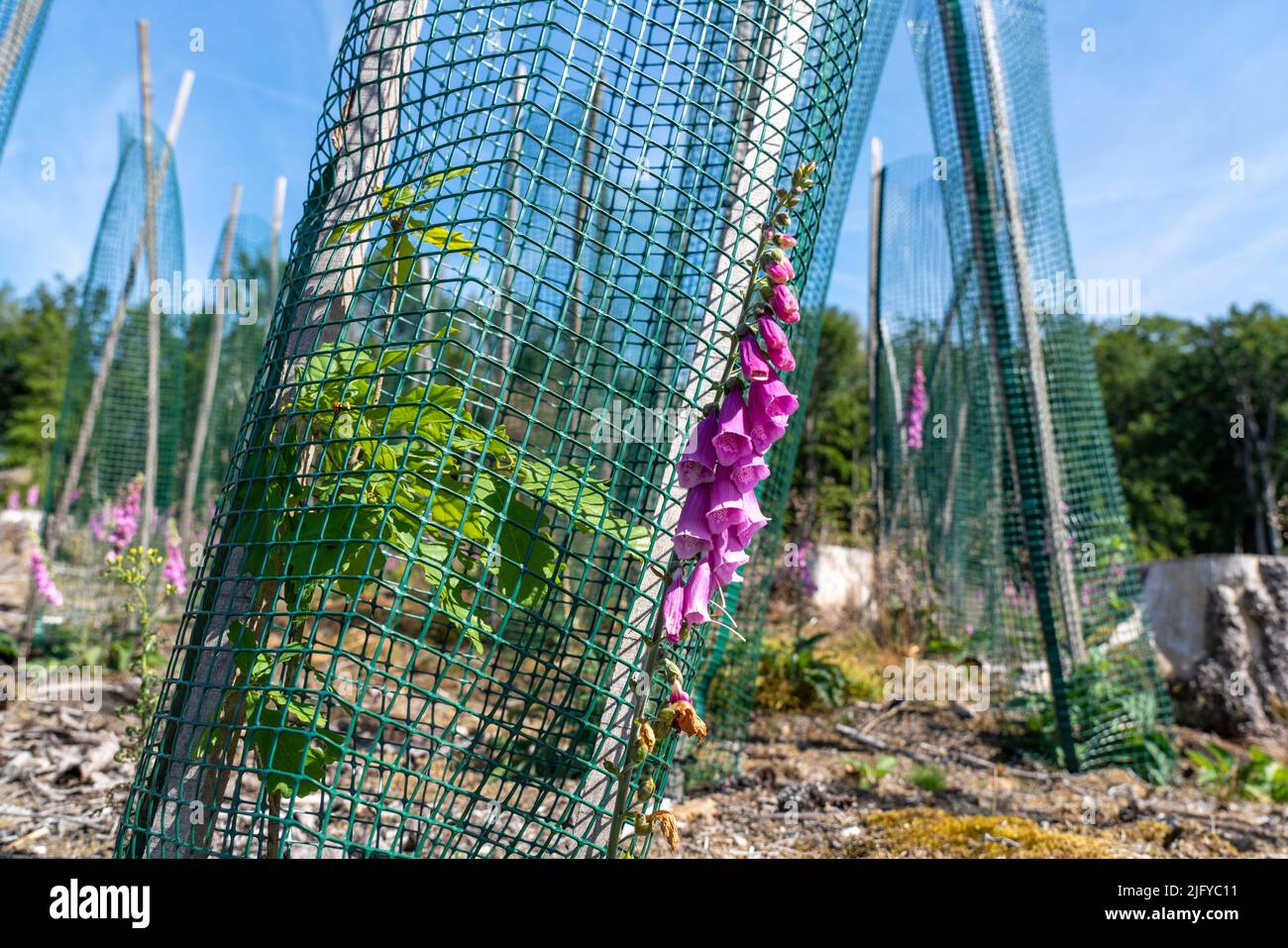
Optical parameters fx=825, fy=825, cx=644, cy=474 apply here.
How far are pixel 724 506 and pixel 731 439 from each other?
107 mm

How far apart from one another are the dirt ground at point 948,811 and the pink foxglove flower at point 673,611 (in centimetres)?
152

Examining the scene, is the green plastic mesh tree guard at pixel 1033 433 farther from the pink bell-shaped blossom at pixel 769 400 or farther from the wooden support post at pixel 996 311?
the pink bell-shaped blossom at pixel 769 400

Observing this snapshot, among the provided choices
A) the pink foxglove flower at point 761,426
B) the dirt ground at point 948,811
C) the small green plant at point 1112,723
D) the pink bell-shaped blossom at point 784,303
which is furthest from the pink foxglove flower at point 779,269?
the small green plant at point 1112,723

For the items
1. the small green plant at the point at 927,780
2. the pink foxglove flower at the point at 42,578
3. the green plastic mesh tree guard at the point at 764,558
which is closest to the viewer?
the green plastic mesh tree guard at the point at 764,558

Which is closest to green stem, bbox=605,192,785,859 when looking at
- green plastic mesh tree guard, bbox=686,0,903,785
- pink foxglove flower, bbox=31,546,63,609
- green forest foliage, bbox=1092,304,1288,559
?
green plastic mesh tree guard, bbox=686,0,903,785

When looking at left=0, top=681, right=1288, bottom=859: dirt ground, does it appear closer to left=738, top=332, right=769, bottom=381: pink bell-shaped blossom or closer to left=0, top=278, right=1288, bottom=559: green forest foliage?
left=738, top=332, right=769, bottom=381: pink bell-shaped blossom

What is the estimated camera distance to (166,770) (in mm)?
1383

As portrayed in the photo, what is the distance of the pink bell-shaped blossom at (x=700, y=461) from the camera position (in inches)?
51.9

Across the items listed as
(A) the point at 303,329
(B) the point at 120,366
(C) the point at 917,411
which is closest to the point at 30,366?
(B) the point at 120,366

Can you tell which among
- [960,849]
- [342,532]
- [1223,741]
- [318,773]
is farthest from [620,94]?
[1223,741]

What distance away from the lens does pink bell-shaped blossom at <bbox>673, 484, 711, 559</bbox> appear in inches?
51.4

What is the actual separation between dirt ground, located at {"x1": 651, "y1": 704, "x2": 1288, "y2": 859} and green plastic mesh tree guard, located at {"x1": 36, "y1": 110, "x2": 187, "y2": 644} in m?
5.88

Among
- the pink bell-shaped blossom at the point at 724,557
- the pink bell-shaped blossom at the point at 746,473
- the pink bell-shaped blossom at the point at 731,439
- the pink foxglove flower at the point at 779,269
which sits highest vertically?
the pink foxglove flower at the point at 779,269
